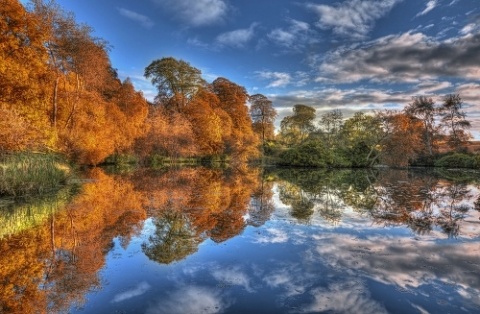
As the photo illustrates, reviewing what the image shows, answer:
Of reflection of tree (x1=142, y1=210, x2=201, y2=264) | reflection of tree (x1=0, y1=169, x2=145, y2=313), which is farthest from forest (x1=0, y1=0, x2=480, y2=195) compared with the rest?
reflection of tree (x1=142, y1=210, x2=201, y2=264)

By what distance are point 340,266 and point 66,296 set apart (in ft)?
14.8

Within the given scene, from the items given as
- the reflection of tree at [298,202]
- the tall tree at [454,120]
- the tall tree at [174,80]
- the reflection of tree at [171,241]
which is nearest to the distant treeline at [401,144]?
the tall tree at [454,120]

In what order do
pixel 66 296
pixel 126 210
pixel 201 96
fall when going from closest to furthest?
pixel 66 296 < pixel 126 210 < pixel 201 96

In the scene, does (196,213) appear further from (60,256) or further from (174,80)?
(174,80)

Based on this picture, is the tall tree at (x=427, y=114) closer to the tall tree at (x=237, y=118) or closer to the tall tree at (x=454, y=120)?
the tall tree at (x=454, y=120)

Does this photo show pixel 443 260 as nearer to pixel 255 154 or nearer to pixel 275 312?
pixel 275 312

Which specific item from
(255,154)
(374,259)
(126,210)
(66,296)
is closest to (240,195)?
(126,210)

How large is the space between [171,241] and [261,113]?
49762 mm

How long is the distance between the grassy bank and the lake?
949mm

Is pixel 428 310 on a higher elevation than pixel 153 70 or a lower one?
lower

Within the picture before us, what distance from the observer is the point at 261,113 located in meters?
55.9

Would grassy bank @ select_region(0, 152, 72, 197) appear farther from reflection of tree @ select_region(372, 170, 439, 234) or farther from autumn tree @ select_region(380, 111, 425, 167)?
autumn tree @ select_region(380, 111, 425, 167)

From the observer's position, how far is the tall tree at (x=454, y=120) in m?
46.3

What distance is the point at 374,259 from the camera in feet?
20.5
